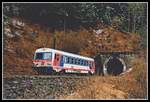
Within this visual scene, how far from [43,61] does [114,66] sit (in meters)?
2.48

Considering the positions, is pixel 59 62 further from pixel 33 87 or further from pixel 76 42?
pixel 33 87

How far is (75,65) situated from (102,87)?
48.2 inches

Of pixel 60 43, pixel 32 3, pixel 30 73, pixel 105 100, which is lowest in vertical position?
pixel 105 100

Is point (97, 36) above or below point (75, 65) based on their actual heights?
above

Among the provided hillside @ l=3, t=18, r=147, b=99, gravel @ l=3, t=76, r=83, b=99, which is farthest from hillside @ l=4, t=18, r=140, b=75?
gravel @ l=3, t=76, r=83, b=99

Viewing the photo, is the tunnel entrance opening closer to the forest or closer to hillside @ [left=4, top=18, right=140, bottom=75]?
the forest

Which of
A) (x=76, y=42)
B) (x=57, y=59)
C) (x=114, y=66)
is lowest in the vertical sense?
(x=114, y=66)

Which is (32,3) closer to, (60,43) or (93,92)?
(60,43)

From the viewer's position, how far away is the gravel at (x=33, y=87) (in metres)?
13.4

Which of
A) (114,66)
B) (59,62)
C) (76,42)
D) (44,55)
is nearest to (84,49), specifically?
(76,42)

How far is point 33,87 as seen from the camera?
44.3 ft

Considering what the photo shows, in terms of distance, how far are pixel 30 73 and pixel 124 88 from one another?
323 centimetres

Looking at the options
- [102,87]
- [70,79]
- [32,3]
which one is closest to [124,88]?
[102,87]

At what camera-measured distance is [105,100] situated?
1353 centimetres
